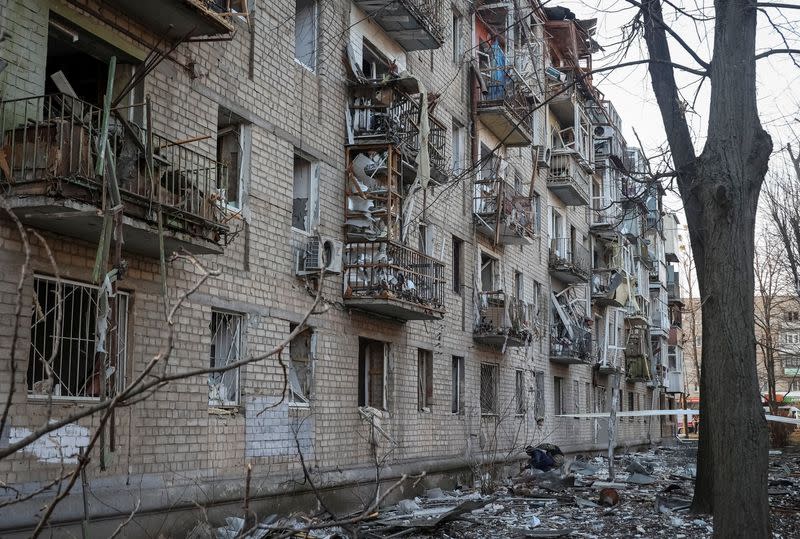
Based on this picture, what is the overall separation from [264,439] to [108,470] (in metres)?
3.18

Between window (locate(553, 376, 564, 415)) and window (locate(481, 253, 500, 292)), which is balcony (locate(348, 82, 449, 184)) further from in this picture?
window (locate(553, 376, 564, 415))

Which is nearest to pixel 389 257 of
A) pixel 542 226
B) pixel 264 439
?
pixel 264 439

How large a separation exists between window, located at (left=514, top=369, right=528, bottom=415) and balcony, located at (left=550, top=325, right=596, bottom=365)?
2.80m

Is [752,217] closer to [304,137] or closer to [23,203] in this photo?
[304,137]

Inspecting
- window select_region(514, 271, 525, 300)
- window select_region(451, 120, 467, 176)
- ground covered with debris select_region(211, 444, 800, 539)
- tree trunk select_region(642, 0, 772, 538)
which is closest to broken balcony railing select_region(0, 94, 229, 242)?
ground covered with debris select_region(211, 444, 800, 539)

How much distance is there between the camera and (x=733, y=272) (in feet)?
34.4

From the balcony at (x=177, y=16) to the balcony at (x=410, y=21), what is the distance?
5703 millimetres

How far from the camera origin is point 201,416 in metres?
11.8

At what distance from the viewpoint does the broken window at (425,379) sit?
18.9 metres

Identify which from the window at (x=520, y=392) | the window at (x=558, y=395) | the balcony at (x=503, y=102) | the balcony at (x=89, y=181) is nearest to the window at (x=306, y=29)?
the balcony at (x=89, y=181)

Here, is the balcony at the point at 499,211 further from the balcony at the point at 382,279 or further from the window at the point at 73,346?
the window at the point at 73,346

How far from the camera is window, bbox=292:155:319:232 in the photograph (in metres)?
15.0

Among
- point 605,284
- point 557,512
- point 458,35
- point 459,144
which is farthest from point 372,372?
point 605,284

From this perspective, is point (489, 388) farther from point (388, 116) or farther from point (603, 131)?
point (603, 131)
